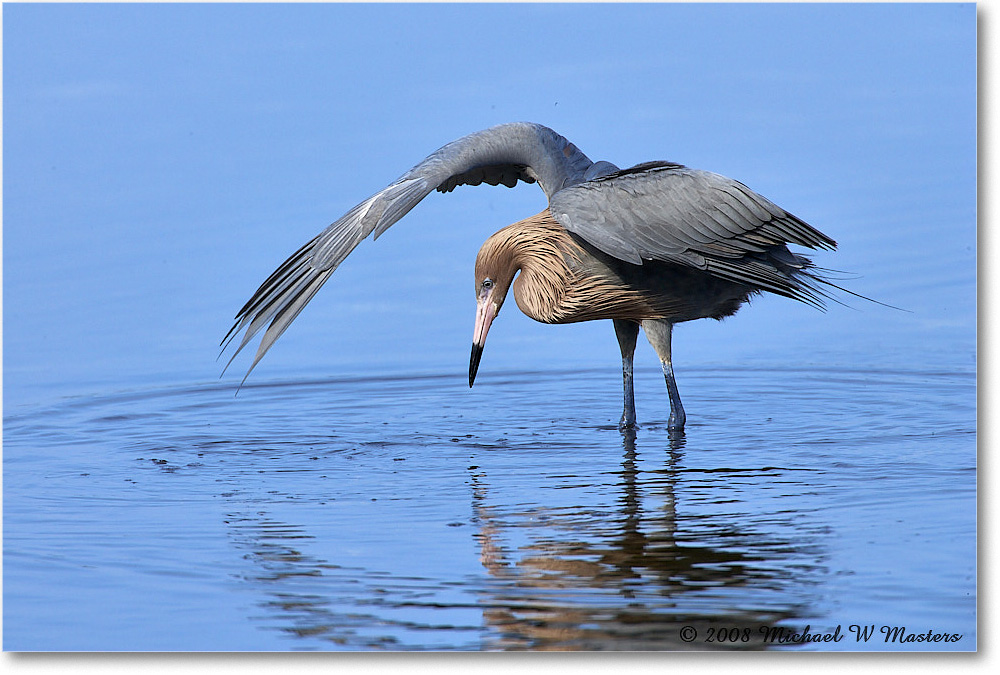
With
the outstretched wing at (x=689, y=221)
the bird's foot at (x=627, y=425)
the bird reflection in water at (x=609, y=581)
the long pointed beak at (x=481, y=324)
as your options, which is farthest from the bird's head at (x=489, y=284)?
the bird reflection in water at (x=609, y=581)

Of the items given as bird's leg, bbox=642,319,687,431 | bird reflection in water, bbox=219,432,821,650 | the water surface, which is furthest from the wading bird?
bird reflection in water, bbox=219,432,821,650

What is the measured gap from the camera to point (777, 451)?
7.07 m

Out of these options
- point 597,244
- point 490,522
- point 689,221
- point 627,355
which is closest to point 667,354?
point 627,355

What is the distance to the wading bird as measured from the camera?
678 cm

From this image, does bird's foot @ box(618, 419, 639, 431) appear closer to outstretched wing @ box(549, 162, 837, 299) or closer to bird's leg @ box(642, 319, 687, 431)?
bird's leg @ box(642, 319, 687, 431)

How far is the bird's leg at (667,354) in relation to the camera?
25.6ft

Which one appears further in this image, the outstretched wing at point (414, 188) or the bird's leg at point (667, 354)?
the bird's leg at point (667, 354)

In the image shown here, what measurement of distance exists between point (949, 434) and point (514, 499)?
2.38 m

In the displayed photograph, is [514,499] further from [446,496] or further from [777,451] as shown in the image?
[777,451]

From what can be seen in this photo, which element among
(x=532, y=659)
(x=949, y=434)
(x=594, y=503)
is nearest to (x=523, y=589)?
(x=532, y=659)

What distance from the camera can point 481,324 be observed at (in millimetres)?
7891

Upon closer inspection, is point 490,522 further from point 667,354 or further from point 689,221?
point 667,354

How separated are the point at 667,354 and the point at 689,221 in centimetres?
98

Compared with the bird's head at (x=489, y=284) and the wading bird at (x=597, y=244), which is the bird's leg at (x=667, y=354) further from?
the bird's head at (x=489, y=284)
